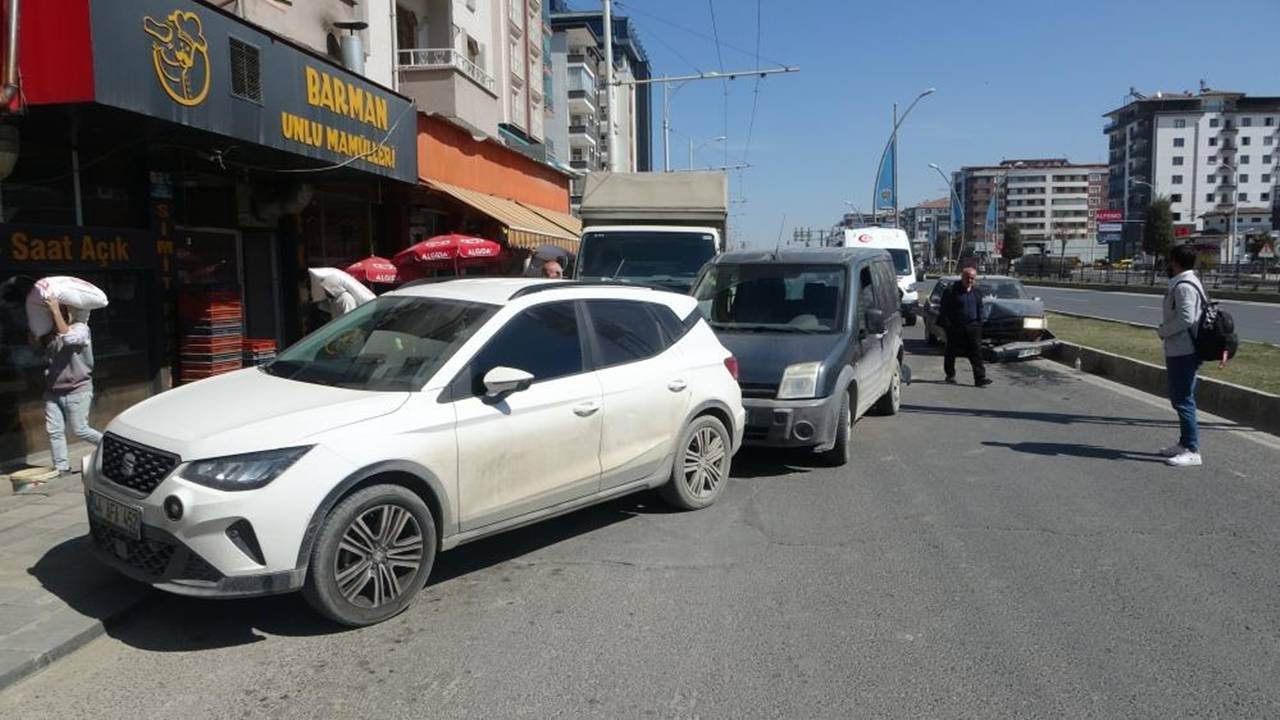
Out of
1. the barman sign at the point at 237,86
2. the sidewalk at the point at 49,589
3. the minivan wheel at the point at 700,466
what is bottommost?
the sidewalk at the point at 49,589

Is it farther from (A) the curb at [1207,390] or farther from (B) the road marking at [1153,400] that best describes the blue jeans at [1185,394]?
(A) the curb at [1207,390]

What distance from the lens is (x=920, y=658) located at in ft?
13.6

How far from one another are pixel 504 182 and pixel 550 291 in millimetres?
13826

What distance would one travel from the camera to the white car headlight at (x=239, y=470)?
4.12 meters

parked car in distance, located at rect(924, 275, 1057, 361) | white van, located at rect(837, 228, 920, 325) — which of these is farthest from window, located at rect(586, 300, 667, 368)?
white van, located at rect(837, 228, 920, 325)

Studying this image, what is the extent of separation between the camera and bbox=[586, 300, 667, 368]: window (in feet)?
19.6

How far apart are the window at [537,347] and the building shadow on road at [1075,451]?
5003 mm

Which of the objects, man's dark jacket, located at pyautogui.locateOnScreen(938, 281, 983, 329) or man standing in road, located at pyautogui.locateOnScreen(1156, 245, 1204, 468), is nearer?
man standing in road, located at pyautogui.locateOnScreen(1156, 245, 1204, 468)

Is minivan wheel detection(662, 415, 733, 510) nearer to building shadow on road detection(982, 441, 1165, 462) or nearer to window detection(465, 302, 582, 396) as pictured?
window detection(465, 302, 582, 396)

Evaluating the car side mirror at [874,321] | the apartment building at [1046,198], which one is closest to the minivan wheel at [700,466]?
the car side mirror at [874,321]

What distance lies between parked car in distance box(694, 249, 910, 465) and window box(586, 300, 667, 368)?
1.52 metres

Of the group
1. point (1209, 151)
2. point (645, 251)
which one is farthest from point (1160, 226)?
point (645, 251)

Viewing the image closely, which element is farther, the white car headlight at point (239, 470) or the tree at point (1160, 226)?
the tree at point (1160, 226)

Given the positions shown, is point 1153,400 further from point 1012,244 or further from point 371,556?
point 1012,244
